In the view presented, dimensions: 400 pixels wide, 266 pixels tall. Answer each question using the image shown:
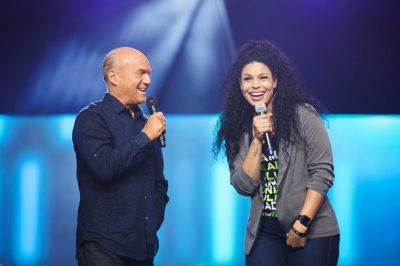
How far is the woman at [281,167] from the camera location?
92.3 inches

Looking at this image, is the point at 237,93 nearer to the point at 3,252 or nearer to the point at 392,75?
the point at 392,75

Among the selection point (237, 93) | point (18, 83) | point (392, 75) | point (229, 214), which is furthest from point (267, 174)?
point (18, 83)

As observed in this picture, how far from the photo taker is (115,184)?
226 cm

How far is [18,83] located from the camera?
14.4ft

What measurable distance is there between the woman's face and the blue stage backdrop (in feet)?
6.05

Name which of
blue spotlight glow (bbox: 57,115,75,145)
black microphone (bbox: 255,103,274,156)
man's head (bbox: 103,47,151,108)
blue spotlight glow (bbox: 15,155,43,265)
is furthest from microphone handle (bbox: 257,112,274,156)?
blue spotlight glow (bbox: 15,155,43,265)

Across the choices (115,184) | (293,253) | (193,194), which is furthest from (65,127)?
(293,253)

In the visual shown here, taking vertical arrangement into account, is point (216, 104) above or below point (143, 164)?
above

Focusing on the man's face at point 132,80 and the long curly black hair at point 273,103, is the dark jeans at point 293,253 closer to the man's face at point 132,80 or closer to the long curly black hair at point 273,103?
the long curly black hair at point 273,103

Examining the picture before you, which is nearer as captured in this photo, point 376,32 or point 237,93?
point 237,93

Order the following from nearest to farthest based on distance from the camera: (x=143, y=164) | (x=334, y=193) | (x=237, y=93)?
1. (x=143, y=164)
2. (x=237, y=93)
3. (x=334, y=193)

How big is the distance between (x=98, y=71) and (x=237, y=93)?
198 cm

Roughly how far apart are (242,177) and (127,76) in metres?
0.61

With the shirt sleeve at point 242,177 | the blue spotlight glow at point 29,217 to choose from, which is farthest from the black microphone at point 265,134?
the blue spotlight glow at point 29,217
